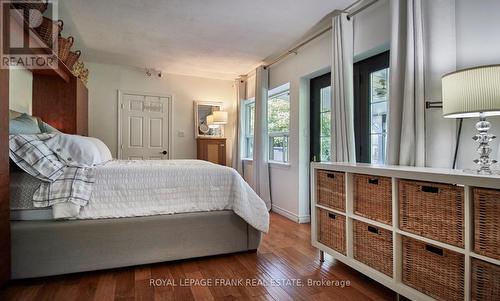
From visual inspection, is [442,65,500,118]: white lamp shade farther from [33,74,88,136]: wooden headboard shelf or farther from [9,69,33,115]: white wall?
[33,74,88,136]: wooden headboard shelf

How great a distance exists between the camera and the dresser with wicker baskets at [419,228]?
122 cm

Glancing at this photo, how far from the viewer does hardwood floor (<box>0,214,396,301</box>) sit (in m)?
1.70

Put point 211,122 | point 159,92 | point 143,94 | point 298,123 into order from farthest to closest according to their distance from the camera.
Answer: point 211,122, point 159,92, point 143,94, point 298,123

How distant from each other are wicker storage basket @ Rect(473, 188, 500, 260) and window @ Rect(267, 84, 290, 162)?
9.40ft

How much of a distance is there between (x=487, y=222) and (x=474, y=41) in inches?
48.7

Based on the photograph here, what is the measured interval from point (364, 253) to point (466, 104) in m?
1.10

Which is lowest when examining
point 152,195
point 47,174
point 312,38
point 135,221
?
point 135,221

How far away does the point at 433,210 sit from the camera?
143 centimetres

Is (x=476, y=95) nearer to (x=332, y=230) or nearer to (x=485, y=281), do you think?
(x=485, y=281)

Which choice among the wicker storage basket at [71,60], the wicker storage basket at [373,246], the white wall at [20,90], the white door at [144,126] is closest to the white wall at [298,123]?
Result: the wicker storage basket at [373,246]

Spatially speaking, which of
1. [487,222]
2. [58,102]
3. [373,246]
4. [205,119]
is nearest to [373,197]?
[373,246]

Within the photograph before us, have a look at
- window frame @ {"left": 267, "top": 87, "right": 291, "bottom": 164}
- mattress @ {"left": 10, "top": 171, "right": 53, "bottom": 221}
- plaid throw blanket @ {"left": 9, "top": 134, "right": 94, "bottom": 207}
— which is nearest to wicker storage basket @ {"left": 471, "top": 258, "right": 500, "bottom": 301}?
plaid throw blanket @ {"left": 9, "top": 134, "right": 94, "bottom": 207}

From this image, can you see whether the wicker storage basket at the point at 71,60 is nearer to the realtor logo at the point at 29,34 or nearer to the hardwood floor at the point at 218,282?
the realtor logo at the point at 29,34

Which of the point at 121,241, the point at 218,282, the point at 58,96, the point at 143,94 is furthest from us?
the point at 143,94
